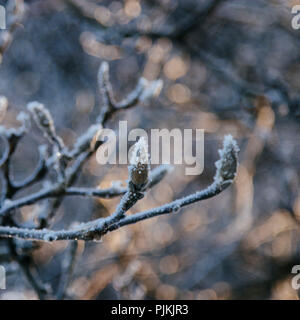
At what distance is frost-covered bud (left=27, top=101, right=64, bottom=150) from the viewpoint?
1.10 m

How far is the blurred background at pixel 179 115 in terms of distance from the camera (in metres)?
2.38

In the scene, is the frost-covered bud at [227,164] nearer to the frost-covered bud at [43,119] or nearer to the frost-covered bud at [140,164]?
the frost-covered bud at [140,164]

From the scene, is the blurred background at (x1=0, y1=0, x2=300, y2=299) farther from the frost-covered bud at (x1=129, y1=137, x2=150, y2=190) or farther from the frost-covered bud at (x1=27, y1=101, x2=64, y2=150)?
the frost-covered bud at (x1=129, y1=137, x2=150, y2=190)

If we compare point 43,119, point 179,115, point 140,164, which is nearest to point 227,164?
point 140,164

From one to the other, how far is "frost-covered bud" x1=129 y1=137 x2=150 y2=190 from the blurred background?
96 centimetres

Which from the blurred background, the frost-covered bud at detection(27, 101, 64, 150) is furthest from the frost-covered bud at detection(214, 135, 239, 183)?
the blurred background

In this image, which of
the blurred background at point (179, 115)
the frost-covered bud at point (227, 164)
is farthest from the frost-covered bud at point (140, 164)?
the blurred background at point (179, 115)

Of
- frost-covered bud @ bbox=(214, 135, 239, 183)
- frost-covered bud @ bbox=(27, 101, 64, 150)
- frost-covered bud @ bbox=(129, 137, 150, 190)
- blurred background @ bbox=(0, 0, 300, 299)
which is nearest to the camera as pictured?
frost-covered bud @ bbox=(129, 137, 150, 190)

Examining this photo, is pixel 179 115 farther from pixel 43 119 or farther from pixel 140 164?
pixel 140 164

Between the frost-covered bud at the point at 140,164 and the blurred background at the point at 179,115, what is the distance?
0.96 m

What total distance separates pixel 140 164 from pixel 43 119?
50cm

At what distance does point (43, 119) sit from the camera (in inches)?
44.0
